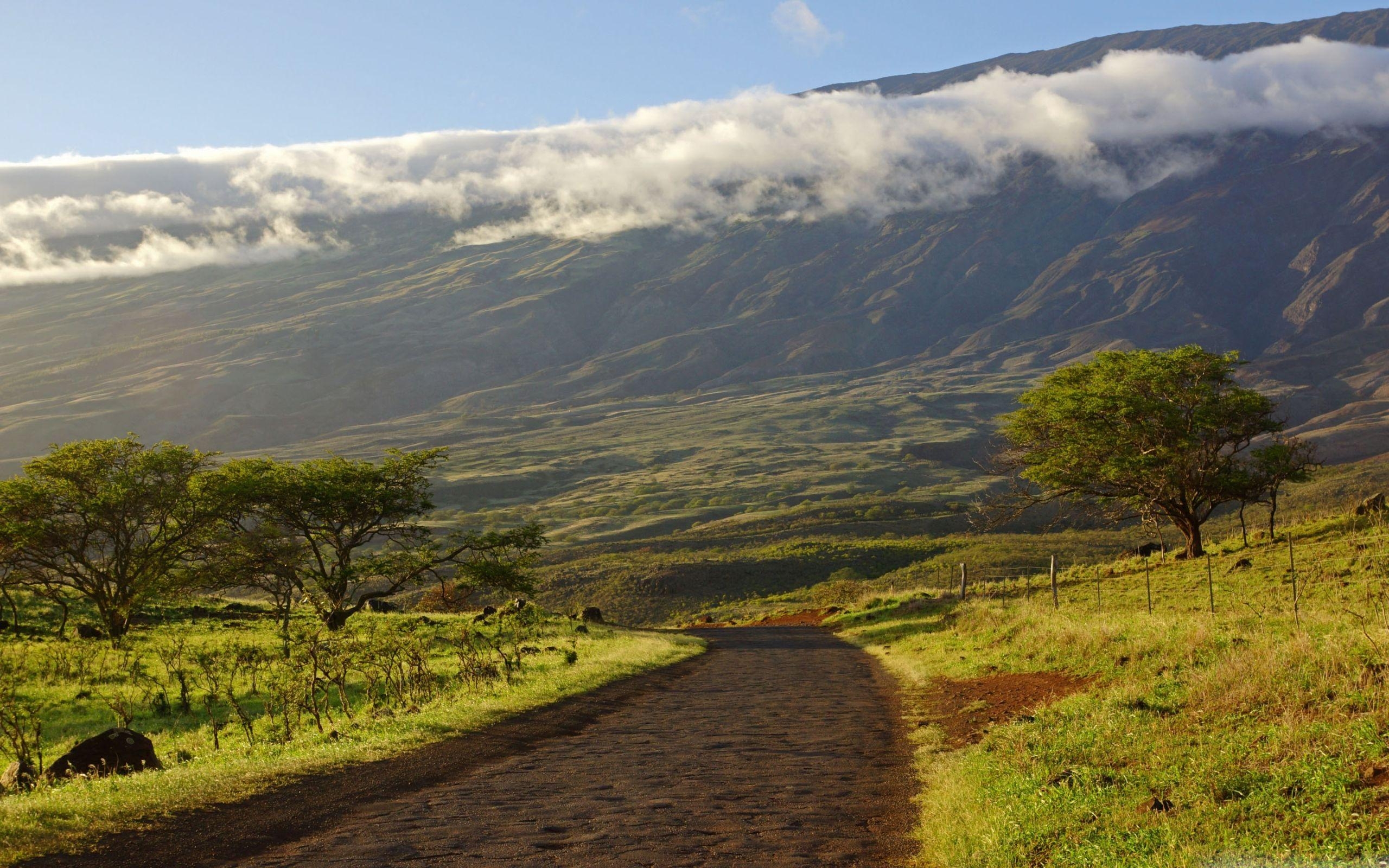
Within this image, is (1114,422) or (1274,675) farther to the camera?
(1114,422)

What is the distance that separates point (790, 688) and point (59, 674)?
21130mm

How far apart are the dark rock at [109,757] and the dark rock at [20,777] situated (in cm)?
22

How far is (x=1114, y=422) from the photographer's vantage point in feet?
143

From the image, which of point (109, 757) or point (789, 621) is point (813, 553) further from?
point (109, 757)

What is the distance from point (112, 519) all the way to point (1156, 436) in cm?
4370

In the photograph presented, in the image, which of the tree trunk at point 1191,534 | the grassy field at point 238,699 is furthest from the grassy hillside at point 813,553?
the grassy field at point 238,699

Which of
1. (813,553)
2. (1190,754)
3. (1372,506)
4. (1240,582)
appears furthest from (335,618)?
(813,553)

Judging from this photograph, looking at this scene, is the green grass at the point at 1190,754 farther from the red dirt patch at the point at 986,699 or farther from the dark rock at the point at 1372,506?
the dark rock at the point at 1372,506

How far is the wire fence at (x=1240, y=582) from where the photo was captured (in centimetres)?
2255

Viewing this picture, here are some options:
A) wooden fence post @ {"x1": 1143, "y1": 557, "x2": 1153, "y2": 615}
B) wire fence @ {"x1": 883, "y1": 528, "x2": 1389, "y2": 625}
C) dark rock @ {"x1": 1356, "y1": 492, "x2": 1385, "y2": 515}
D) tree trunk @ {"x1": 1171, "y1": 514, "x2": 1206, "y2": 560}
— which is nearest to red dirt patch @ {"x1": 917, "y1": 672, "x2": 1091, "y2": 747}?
wire fence @ {"x1": 883, "y1": 528, "x2": 1389, "y2": 625}

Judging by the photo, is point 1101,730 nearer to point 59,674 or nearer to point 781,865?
point 781,865

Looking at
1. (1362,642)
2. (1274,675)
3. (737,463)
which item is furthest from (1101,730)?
(737,463)

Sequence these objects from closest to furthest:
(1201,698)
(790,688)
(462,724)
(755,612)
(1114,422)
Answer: (1201,698) < (462,724) < (790,688) < (1114,422) < (755,612)

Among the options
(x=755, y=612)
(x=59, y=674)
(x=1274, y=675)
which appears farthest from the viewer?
(x=755, y=612)
